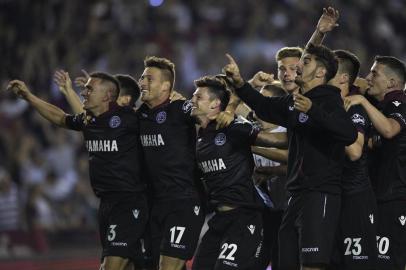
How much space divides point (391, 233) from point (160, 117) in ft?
7.61

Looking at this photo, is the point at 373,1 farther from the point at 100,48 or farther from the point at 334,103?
the point at 334,103

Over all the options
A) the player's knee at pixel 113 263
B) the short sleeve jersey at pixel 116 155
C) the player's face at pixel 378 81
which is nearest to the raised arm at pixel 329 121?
the player's face at pixel 378 81

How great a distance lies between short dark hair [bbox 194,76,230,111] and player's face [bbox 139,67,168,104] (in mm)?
468

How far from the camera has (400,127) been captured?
365 inches

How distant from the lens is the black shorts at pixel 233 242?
919 cm

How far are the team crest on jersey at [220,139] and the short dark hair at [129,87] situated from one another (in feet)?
4.89

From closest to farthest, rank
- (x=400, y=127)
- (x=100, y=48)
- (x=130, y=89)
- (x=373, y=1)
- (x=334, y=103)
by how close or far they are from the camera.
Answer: (x=334, y=103) < (x=400, y=127) < (x=130, y=89) < (x=100, y=48) < (x=373, y=1)

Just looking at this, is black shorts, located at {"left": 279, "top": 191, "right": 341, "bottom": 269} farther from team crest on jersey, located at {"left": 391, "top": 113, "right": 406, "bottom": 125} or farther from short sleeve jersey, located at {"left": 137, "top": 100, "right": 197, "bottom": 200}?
short sleeve jersey, located at {"left": 137, "top": 100, "right": 197, "bottom": 200}

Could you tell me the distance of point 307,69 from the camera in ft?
28.6

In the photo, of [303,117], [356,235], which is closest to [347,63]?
[303,117]

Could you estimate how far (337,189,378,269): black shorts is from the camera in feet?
29.6

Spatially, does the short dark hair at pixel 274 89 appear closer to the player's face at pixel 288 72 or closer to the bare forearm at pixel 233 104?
the player's face at pixel 288 72

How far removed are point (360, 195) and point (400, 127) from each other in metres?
0.71

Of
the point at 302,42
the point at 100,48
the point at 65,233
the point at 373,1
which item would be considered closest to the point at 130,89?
the point at 65,233
